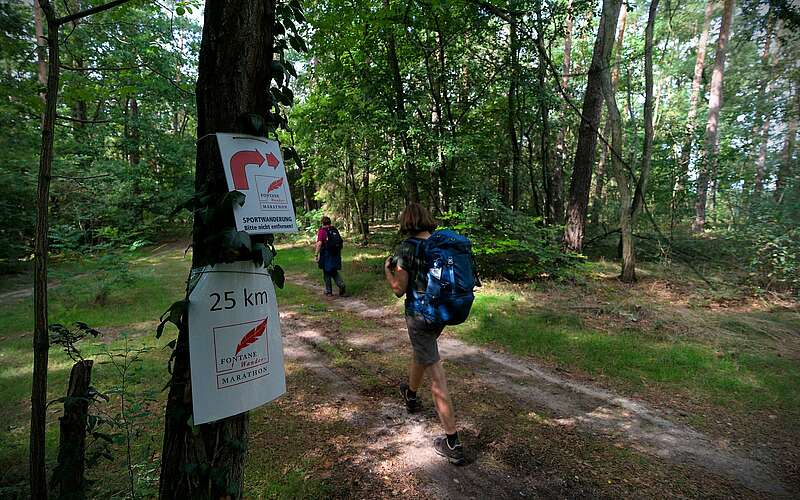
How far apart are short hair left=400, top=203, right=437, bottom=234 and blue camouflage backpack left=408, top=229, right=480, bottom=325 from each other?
25cm

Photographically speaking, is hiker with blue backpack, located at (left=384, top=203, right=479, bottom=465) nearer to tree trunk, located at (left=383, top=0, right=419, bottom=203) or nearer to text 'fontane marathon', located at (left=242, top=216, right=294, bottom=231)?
text 'fontane marathon', located at (left=242, top=216, right=294, bottom=231)

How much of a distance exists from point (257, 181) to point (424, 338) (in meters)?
2.10

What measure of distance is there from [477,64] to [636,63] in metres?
10.4

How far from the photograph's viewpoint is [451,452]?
3012mm

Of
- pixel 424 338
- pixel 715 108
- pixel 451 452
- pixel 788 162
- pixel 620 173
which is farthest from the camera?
pixel 715 108

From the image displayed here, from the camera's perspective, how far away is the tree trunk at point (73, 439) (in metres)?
1.84

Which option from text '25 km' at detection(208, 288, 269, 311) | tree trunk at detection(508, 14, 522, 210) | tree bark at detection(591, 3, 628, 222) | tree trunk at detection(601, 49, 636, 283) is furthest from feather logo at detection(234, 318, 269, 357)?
tree bark at detection(591, 3, 628, 222)

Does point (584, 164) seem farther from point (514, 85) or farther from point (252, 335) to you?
point (252, 335)

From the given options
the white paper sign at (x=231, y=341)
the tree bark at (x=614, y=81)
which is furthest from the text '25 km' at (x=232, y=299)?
the tree bark at (x=614, y=81)

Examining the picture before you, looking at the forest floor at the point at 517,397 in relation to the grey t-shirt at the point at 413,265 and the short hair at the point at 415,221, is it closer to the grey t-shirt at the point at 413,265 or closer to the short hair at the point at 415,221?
the grey t-shirt at the point at 413,265

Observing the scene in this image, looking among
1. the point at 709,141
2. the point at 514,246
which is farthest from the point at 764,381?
the point at 709,141

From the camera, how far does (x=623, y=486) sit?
2.77m

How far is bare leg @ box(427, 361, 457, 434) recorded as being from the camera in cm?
306

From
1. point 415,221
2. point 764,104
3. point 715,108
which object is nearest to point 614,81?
point 715,108
